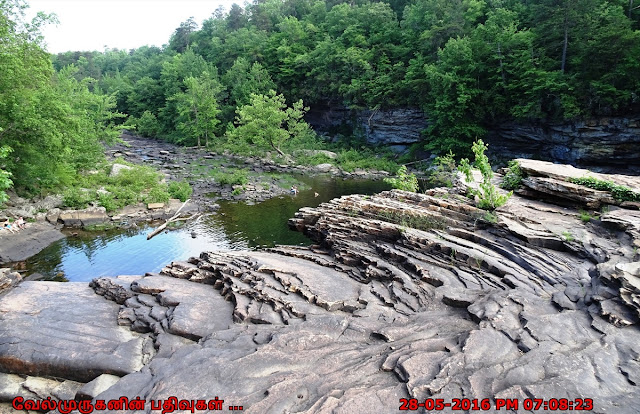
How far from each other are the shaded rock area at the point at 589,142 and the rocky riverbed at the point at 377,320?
23222 mm

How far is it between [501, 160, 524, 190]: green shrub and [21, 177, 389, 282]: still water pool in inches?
423

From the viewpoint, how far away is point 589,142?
1308 inches

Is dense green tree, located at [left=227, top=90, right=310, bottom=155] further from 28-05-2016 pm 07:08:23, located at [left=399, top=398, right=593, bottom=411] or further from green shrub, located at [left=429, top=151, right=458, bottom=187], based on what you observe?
28-05-2016 pm 07:08:23, located at [left=399, top=398, right=593, bottom=411]

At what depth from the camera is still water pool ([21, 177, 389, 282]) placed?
56.1 ft

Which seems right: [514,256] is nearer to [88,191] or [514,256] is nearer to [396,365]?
[396,365]

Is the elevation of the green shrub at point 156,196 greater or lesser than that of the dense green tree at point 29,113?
lesser

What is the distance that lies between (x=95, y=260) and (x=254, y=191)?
52.9 feet

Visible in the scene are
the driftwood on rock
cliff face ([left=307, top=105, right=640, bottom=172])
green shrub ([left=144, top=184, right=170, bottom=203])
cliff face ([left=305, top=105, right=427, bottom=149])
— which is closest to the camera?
the driftwood on rock

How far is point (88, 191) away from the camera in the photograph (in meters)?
25.4

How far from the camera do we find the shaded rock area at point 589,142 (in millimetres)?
31719

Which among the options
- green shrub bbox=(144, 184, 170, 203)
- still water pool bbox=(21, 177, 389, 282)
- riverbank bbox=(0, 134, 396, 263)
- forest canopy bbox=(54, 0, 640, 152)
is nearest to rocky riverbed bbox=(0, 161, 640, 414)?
still water pool bbox=(21, 177, 389, 282)

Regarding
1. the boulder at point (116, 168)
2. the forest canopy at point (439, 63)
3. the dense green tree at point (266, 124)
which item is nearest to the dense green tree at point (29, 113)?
the boulder at point (116, 168)

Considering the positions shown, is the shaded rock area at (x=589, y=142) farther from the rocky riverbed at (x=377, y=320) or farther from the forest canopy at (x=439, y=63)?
the rocky riverbed at (x=377, y=320)

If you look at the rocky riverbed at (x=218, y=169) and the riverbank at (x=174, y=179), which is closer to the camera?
the riverbank at (x=174, y=179)
